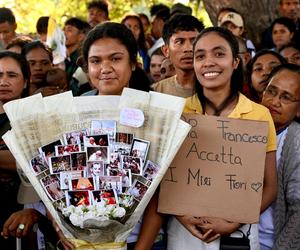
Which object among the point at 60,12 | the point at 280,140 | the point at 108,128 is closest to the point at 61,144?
the point at 108,128

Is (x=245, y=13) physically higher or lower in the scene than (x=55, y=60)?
higher

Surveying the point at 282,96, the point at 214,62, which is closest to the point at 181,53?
the point at 282,96

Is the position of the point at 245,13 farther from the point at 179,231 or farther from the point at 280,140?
the point at 179,231

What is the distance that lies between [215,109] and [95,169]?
0.80m

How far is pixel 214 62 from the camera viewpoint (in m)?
3.12

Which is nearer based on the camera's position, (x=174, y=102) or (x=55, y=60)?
(x=174, y=102)

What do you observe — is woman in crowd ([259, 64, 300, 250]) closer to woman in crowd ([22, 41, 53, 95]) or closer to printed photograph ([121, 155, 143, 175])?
printed photograph ([121, 155, 143, 175])

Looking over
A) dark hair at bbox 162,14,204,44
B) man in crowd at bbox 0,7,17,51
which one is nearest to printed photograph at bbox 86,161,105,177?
dark hair at bbox 162,14,204,44

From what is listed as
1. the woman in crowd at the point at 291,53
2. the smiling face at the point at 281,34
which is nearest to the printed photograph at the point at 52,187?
the woman in crowd at the point at 291,53

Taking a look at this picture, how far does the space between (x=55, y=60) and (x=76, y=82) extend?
2.22 feet

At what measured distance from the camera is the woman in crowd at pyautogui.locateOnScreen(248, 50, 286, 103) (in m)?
4.68

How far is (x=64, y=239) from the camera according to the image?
9.22ft

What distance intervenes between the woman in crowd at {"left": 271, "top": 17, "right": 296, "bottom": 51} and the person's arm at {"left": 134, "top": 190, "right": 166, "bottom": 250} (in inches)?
183

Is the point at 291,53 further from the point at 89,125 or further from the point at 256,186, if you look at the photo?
the point at 89,125
